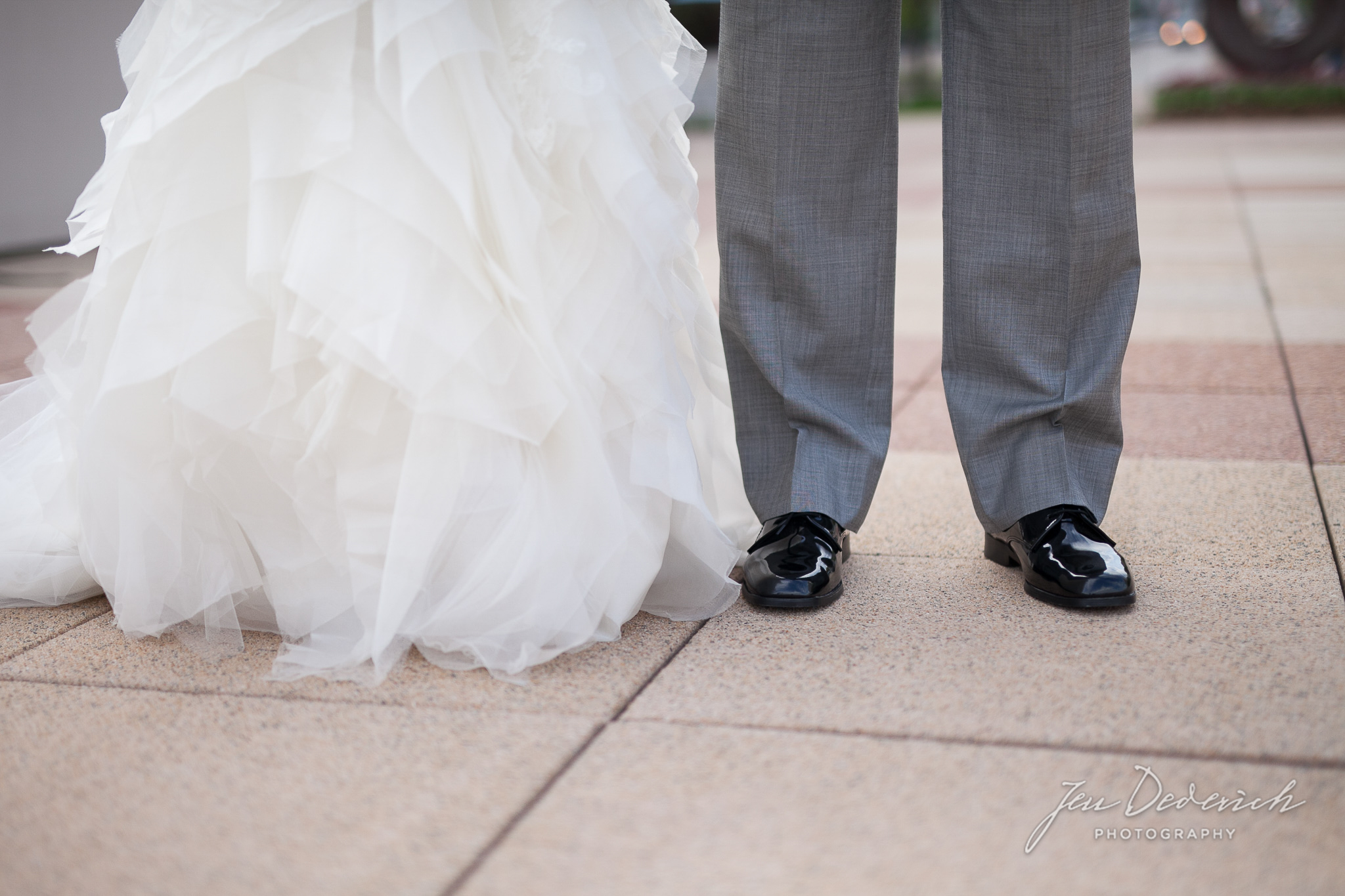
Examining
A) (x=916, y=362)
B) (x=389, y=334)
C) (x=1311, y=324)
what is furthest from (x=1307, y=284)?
(x=389, y=334)

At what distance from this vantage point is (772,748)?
1.33 metres

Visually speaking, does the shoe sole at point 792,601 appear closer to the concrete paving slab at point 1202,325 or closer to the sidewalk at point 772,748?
the sidewalk at point 772,748

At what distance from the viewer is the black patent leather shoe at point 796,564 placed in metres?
1.77

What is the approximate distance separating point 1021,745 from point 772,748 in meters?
0.29

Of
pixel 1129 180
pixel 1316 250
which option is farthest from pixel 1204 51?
pixel 1129 180

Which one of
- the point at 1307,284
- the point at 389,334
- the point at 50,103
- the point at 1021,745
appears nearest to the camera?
the point at 1021,745

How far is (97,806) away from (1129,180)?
1.66 meters

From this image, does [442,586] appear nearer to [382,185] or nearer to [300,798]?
[300,798]

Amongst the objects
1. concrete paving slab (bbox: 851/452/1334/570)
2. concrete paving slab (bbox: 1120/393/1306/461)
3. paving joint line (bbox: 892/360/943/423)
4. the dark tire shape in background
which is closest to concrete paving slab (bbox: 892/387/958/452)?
paving joint line (bbox: 892/360/943/423)

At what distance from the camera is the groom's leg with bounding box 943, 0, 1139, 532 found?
1718 millimetres

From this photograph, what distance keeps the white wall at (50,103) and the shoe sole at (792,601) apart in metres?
6.10

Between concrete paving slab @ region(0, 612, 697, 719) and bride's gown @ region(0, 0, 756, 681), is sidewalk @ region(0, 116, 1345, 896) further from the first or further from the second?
bride's gown @ region(0, 0, 756, 681)

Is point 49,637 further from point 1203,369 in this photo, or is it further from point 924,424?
point 1203,369

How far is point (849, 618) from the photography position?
1746 millimetres
